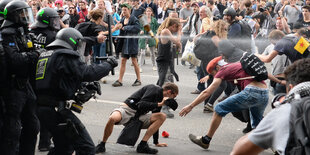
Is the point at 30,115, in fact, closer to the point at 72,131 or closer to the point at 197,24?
the point at 72,131

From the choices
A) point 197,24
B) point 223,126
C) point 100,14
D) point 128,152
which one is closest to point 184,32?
point 197,24

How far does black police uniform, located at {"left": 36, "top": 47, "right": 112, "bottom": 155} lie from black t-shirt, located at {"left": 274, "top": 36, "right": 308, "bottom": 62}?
306 cm

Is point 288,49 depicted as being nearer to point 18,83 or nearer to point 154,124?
point 154,124

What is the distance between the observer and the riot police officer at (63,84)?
195 inches

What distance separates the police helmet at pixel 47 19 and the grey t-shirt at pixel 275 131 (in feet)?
12.9

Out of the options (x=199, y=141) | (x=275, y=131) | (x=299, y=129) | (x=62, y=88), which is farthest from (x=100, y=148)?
(x=299, y=129)

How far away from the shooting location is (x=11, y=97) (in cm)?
515

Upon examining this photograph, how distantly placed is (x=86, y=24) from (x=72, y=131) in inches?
198

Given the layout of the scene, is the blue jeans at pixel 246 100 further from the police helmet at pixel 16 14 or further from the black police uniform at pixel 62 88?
the police helmet at pixel 16 14

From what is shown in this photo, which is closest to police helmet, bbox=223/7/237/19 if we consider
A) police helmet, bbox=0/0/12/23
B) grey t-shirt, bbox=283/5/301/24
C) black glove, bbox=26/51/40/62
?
police helmet, bbox=0/0/12/23

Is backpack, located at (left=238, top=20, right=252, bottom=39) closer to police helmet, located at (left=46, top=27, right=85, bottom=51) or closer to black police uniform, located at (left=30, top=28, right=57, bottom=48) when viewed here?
black police uniform, located at (left=30, top=28, right=57, bottom=48)

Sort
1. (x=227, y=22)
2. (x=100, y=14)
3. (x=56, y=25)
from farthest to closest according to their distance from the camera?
(x=100, y=14)
(x=227, y=22)
(x=56, y=25)

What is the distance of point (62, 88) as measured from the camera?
4949 mm

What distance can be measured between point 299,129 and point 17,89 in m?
3.22
